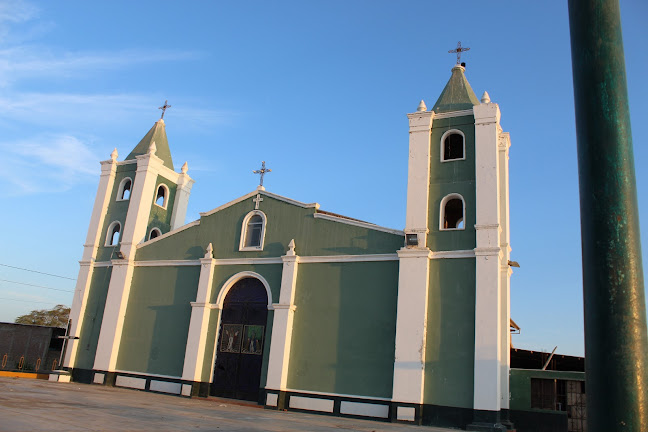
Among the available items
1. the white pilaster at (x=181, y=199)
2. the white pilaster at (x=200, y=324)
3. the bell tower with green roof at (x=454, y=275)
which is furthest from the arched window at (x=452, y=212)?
the white pilaster at (x=181, y=199)

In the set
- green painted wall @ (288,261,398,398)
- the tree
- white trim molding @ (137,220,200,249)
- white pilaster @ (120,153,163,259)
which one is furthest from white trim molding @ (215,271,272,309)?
the tree

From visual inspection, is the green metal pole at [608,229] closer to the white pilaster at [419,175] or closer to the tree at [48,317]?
the white pilaster at [419,175]

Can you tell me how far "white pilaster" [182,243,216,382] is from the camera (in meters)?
20.9

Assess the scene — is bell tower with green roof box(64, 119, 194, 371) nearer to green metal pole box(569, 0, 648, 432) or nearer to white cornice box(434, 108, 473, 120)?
white cornice box(434, 108, 473, 120)

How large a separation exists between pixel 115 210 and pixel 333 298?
12794 mm

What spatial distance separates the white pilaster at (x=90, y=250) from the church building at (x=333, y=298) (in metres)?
0.09

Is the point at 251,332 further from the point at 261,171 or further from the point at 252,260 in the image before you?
the point at 261,171

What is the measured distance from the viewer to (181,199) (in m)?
27.5

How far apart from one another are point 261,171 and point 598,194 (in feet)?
64.5

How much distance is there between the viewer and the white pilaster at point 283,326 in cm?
1917

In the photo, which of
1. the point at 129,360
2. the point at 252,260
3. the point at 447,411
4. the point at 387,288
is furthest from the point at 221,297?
the point at 447,411

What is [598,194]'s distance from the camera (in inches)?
152

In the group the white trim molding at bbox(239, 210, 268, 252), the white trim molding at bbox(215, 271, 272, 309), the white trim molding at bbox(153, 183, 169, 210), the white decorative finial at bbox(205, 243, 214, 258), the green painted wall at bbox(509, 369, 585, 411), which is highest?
the white trim molding at bbox(153, 183, 169, 210)

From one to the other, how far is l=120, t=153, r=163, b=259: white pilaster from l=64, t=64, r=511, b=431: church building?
78 millimetres
